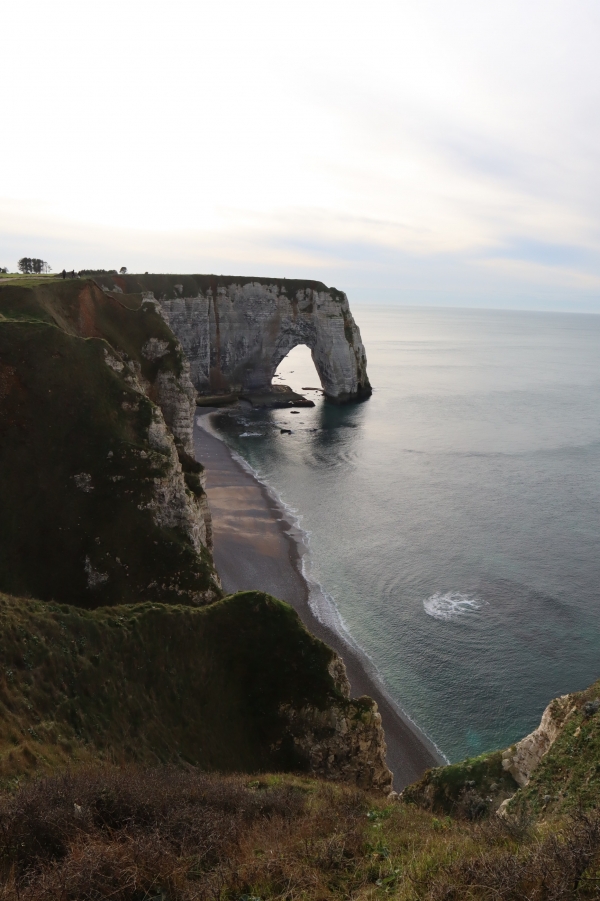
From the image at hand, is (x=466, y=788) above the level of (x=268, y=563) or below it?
above

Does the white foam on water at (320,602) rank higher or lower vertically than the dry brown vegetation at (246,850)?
lower

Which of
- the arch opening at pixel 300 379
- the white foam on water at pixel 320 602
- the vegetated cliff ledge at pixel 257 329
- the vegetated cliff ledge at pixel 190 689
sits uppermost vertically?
the vegetated cliff ledge at pixel 257 329

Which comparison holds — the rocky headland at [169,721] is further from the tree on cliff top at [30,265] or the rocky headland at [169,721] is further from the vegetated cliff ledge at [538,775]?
the tree on cliff top at [30,265]

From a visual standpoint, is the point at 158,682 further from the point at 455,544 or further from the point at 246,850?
the point at 455,544

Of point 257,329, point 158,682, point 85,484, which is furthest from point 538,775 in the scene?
point 257,329

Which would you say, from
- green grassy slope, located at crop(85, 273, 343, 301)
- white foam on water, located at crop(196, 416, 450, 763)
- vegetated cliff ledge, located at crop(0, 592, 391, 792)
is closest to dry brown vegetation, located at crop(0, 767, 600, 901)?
vegetated cliff ledge, located at crop(0, 592, 391, 792)

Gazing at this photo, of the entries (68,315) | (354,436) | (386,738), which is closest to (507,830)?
(386,738)

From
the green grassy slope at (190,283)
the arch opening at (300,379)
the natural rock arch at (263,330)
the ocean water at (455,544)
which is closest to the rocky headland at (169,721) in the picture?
the ocean water at (455,544)
